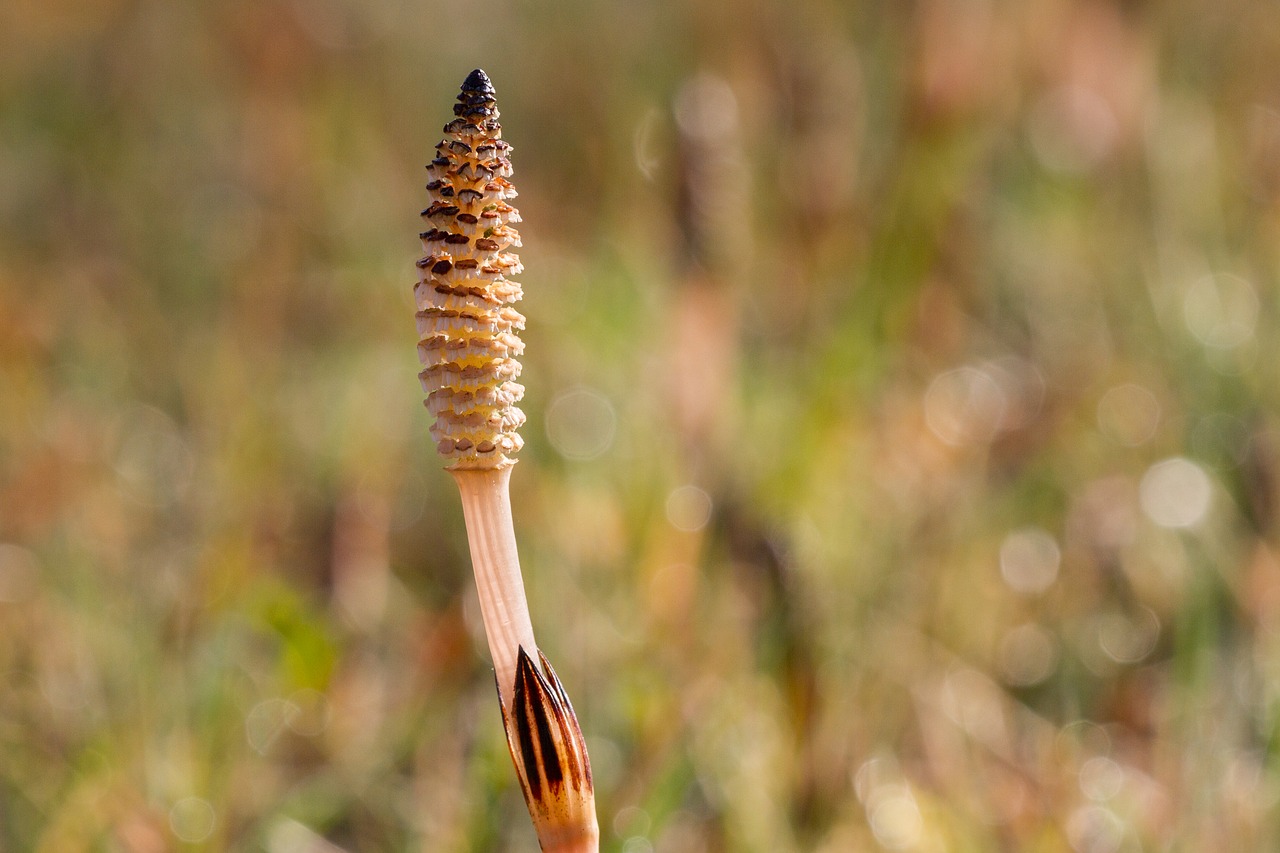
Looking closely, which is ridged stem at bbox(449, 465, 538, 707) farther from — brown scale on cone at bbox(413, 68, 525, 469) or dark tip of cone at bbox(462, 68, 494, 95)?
dark tip of cone at bbox(462, 68, 494, 95)

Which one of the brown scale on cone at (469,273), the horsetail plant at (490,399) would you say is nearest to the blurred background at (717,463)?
the horsetail plant at (490,399)

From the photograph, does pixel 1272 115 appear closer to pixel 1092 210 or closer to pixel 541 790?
pixel 1092 210

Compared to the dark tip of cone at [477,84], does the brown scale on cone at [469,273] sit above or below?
below

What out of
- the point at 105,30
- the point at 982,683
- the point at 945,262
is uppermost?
the point at 105,30

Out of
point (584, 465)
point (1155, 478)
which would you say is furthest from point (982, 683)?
point (584, 465)

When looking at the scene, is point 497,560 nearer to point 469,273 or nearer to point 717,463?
point 469,273

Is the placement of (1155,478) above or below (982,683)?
above

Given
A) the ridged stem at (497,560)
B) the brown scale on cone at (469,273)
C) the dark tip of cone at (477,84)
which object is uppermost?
the dark tip of cone at (477,84)

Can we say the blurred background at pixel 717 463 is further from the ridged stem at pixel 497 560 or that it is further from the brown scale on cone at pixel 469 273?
the brown scale on cone at pixel 469 273

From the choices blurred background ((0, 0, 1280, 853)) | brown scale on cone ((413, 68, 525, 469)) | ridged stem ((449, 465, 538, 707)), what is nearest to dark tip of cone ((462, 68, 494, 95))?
brown scale on cone ((413, 68, 525, 469))
